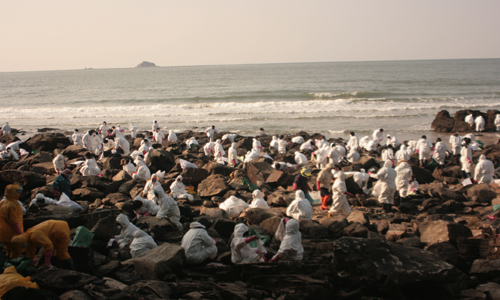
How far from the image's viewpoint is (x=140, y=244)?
5.52 m

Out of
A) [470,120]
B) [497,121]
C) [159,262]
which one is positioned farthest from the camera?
[470,120]

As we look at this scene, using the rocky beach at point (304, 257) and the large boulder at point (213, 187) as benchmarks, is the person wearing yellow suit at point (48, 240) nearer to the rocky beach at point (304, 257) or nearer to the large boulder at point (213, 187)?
the rocky beach at point (304, 257)

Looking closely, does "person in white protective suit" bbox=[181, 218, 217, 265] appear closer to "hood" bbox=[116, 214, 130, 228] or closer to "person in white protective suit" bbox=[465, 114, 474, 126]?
"hood" bbox=[116, 214, 130, 228]

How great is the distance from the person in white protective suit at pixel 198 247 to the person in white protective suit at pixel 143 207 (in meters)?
2.21

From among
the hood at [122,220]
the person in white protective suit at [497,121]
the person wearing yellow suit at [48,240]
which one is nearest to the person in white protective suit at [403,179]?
the hood at [122,220]

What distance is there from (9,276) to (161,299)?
173 centimetres

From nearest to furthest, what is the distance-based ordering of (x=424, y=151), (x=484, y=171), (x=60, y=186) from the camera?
(x=60, y=186) → (x=484, y=171) → (x=424, y=151)

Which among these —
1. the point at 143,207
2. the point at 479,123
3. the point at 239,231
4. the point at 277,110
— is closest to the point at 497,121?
the point at 479,123

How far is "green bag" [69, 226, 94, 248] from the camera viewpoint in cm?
546

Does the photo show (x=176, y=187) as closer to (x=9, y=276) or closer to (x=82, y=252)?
(x=82, y=252)

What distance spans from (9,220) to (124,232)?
171 centimetres

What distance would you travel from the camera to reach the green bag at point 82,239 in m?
5.46

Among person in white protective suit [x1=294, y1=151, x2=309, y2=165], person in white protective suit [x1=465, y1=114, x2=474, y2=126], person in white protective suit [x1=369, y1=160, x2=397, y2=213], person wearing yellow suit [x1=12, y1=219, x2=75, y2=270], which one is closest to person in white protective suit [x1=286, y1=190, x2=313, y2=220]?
person in white protective suit [x1=369, y1=160, x2=397, y2=213]

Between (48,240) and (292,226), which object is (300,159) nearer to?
(292,226)
